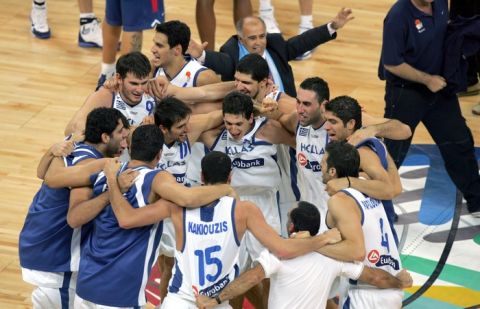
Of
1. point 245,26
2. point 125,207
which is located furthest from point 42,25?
point 125,207

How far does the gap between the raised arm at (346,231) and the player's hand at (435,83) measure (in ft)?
8.00

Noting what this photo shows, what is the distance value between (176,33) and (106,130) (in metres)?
1.52

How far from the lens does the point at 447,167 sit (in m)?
8.36

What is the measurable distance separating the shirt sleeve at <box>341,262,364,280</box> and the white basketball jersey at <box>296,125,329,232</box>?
1.00m

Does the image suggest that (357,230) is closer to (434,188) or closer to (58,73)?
(434,188)

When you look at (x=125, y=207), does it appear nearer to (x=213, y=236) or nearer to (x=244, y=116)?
(x=213, y=236)

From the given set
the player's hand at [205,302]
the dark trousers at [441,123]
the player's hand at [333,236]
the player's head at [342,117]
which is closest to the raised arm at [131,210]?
the player's hand at [205,302]

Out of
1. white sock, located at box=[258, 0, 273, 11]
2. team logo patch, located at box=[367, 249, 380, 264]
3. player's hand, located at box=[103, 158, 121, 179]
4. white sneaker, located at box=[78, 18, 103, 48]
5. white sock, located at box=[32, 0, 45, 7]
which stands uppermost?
player's hand, located at box=[103, 158, 121, 179]

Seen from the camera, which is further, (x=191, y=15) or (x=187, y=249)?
(x=191, y=15)

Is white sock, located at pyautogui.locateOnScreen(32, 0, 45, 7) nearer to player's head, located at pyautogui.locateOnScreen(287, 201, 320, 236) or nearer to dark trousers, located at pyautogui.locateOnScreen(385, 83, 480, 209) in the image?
dark trousers, located at pyautogui.locateOnScreen(385, 83, 480, 209)

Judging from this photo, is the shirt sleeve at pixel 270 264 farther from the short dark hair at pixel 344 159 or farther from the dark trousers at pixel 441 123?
the dark trousers at pixel 441 123

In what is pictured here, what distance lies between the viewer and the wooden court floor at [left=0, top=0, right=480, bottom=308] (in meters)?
8.77

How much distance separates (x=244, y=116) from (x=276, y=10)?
6106mm

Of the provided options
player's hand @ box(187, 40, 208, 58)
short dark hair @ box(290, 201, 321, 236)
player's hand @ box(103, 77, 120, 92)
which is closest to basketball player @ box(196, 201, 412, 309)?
short dark hair @ box(290, 201, 321, 236)
